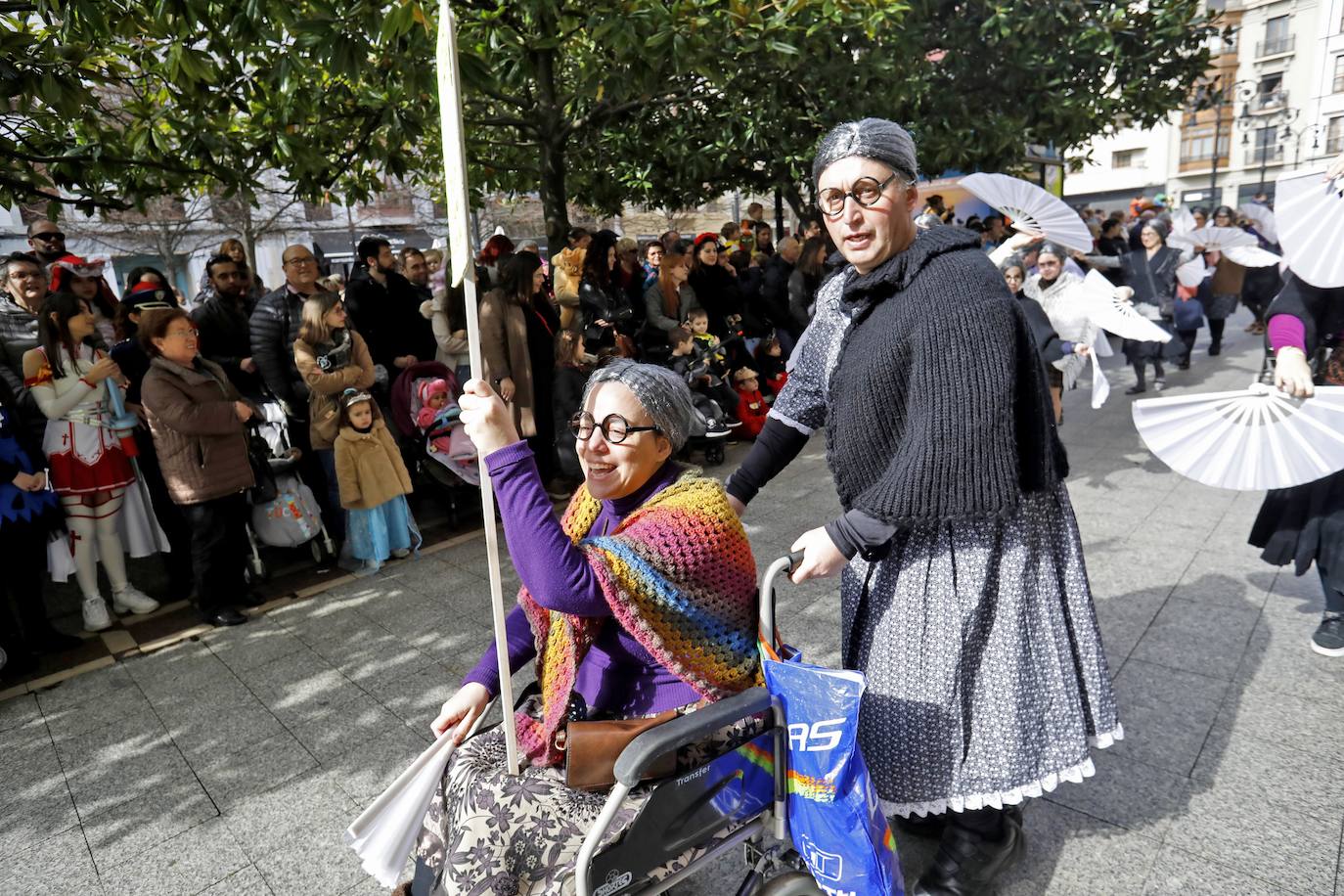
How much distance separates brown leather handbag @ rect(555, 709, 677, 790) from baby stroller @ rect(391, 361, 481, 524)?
372 cm

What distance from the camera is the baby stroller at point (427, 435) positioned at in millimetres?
5285

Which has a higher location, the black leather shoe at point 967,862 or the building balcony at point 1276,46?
the building balcony at point 1276,46

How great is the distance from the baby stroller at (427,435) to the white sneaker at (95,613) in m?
1.89

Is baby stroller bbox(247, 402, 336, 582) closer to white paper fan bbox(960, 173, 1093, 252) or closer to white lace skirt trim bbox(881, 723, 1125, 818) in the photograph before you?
white lace skirt trim bbox(881, 723, 1125, 818)

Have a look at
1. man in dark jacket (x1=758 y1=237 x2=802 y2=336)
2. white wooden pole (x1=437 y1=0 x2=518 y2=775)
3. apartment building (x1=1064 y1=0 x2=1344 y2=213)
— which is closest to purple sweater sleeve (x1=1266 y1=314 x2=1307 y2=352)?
white wooden pole (x1=437 y1=0 x2=518 y2=775)

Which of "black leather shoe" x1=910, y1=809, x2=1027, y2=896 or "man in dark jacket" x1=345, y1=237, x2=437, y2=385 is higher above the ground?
"man in dark jacket" x1=345, y1=237, x2=437, y2=385

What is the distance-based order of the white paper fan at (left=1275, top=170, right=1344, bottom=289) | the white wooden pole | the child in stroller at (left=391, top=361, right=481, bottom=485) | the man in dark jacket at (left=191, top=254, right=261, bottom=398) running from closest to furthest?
the white wooden pole
the white paper fan at (left=1275, top=170, right=1344, bottom=289)
the man in dark jacket at (left=191, top=254, right=261, bottom=398)
the child in stroller at (left=391, top=361, right=481, bottom=485)

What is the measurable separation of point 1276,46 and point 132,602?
53446 millimetres

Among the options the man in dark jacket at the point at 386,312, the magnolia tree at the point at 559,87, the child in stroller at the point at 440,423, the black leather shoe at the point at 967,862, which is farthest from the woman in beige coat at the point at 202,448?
the black leather shoe at the point at 967,862

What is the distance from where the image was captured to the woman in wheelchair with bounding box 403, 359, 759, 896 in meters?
1.62

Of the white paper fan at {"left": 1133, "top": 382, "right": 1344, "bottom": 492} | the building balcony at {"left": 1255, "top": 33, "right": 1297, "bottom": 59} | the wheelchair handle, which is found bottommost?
the wheelchair handle

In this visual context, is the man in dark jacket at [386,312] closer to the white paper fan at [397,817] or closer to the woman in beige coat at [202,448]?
the woman in beige coat at [202,448]

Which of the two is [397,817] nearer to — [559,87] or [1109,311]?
[1109,311]

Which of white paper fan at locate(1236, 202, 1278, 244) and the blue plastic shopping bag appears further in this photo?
white paper fan at locate(1236, 202, 1278, 244)
